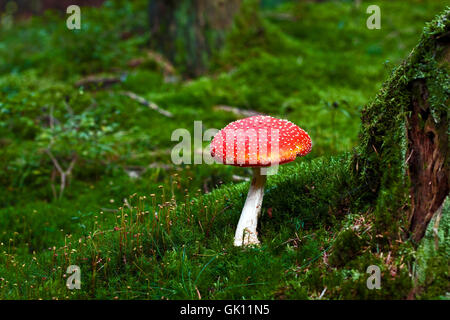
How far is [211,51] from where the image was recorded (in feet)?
31.5

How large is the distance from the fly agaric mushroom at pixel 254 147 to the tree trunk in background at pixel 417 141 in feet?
2.25

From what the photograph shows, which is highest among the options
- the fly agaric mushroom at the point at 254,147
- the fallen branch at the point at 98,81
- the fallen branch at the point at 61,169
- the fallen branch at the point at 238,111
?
the fallen branch at the point at 98,81

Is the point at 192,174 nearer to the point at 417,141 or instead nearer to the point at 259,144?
the point at 259,144

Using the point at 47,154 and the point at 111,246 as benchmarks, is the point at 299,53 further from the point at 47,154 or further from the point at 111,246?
the point at 111,246

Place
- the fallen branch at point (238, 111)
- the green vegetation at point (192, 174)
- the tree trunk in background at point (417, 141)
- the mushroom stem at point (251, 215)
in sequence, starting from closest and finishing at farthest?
the tree trunk in background at point (417, 141)
the green vegetation at point (192, 174)
the mushroom stem at point (251, 215)
the fallen branch at point (238, 111)

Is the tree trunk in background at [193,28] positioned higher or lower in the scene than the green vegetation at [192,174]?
higher

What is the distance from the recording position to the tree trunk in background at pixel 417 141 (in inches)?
109

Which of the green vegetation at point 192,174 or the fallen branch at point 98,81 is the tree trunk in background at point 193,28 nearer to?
the green vegetation at point 192,174

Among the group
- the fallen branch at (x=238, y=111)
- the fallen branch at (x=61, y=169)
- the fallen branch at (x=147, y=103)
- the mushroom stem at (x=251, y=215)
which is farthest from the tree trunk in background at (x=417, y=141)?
the fallen branch at (x=147, y=103)

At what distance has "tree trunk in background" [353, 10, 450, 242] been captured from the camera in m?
Result: 2.78

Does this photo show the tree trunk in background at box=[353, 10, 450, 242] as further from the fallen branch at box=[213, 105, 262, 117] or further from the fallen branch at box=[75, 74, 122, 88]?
the fallen branch at box=[75, 74, 122, 88]

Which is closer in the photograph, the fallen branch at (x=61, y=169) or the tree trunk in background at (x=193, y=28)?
the fallen branch at (x=61, y=169)

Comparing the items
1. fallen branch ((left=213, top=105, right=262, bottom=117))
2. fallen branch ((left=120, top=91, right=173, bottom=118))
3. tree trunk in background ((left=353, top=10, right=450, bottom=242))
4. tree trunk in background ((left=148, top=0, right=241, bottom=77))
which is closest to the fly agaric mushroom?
tree trunk in background ((left=353, top=10, right=450, bottom=242))
